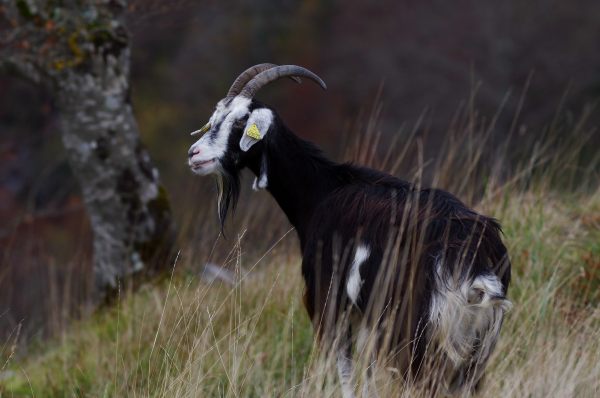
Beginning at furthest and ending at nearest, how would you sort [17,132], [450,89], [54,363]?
[17,132] → [450,89] → [54,363]

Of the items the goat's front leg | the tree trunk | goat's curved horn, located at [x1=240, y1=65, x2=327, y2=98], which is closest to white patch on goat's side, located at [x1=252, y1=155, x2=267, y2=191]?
goat's curved horn, located at [x1=240, y1=65, x2=327, y2=98]

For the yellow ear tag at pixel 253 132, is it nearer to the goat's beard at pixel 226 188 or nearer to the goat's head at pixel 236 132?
the goat's head at pixel 236 132

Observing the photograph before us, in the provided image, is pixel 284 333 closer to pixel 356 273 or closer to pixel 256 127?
pixel 356 273

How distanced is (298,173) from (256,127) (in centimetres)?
33

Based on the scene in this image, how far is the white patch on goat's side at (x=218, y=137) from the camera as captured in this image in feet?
9.34

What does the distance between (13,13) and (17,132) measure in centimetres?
941

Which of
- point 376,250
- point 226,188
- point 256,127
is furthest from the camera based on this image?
point 226,188

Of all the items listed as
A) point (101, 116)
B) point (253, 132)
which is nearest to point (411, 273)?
point (253, 132)

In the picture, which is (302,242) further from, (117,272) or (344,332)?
(117,272)

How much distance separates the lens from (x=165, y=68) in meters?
14.2

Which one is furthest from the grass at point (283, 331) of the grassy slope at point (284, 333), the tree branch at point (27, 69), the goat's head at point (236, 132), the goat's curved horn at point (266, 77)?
the tree branch at point (27, 69)

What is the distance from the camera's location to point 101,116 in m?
4.54

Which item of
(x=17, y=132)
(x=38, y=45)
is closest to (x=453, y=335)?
(x=38, y=45)

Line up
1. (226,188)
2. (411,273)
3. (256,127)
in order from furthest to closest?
(226,188)
(256,127)
(411,273)
